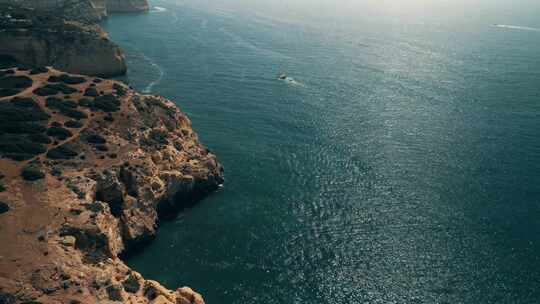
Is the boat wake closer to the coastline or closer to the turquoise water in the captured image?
the turquoise water

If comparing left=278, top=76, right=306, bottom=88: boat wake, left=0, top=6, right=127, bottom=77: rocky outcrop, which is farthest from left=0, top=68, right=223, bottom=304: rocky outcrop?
left=278, top=76, right=306, bottom=88: boat wake

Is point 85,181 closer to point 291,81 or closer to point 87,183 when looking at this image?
point 87,183

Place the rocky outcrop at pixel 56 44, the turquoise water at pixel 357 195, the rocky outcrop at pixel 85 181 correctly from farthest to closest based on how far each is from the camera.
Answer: the rocky outcrop at pixel 56 44 < the turquoise water at pixel 357 195 < the rocky outcrop at pixel 85 181

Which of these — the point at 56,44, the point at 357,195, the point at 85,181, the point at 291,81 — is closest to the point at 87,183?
the point at 85,181

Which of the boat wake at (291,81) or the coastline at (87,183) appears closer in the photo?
the coastline at (87,183)

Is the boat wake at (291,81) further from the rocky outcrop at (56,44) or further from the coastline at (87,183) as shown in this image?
the coastline at (87,183)

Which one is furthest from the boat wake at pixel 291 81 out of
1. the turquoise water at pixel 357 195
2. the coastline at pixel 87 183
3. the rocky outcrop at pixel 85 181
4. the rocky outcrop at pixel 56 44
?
the coastline at pixel 87 183
